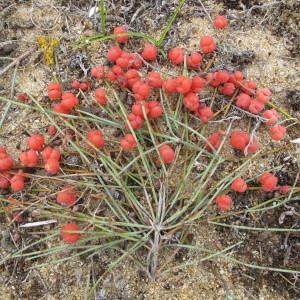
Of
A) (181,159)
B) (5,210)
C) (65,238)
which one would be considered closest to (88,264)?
(65,238)

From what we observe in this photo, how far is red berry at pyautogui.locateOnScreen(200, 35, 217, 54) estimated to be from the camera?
2.96 meters

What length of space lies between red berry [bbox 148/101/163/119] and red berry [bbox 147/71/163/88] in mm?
123

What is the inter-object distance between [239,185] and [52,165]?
1.02 meters

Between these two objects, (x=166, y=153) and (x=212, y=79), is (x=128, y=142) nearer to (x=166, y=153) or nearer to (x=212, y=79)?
(x=166, y=153)

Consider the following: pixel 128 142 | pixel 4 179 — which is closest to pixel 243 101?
pixel 128 142

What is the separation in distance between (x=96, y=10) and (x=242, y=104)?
116cm

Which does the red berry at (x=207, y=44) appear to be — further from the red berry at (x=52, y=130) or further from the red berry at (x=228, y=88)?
the red berry at (x=52, y=130)

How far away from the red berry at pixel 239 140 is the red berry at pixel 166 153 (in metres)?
0.36

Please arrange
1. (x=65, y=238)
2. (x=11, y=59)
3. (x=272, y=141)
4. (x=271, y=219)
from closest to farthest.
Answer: (x=65, y=238) < (x=271, y=219) < (x=272, y=141) < (x=11, y=59)

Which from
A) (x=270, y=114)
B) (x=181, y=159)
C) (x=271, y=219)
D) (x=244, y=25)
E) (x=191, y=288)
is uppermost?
(x=244, y=25)

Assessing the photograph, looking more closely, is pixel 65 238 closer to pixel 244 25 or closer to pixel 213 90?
pixel 213 90

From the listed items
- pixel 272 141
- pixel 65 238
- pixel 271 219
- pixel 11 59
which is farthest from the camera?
pixel 11 59

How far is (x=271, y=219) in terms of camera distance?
8.91ft

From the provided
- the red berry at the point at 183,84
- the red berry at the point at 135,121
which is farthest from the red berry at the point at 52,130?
the red berry at the point at 183,84
